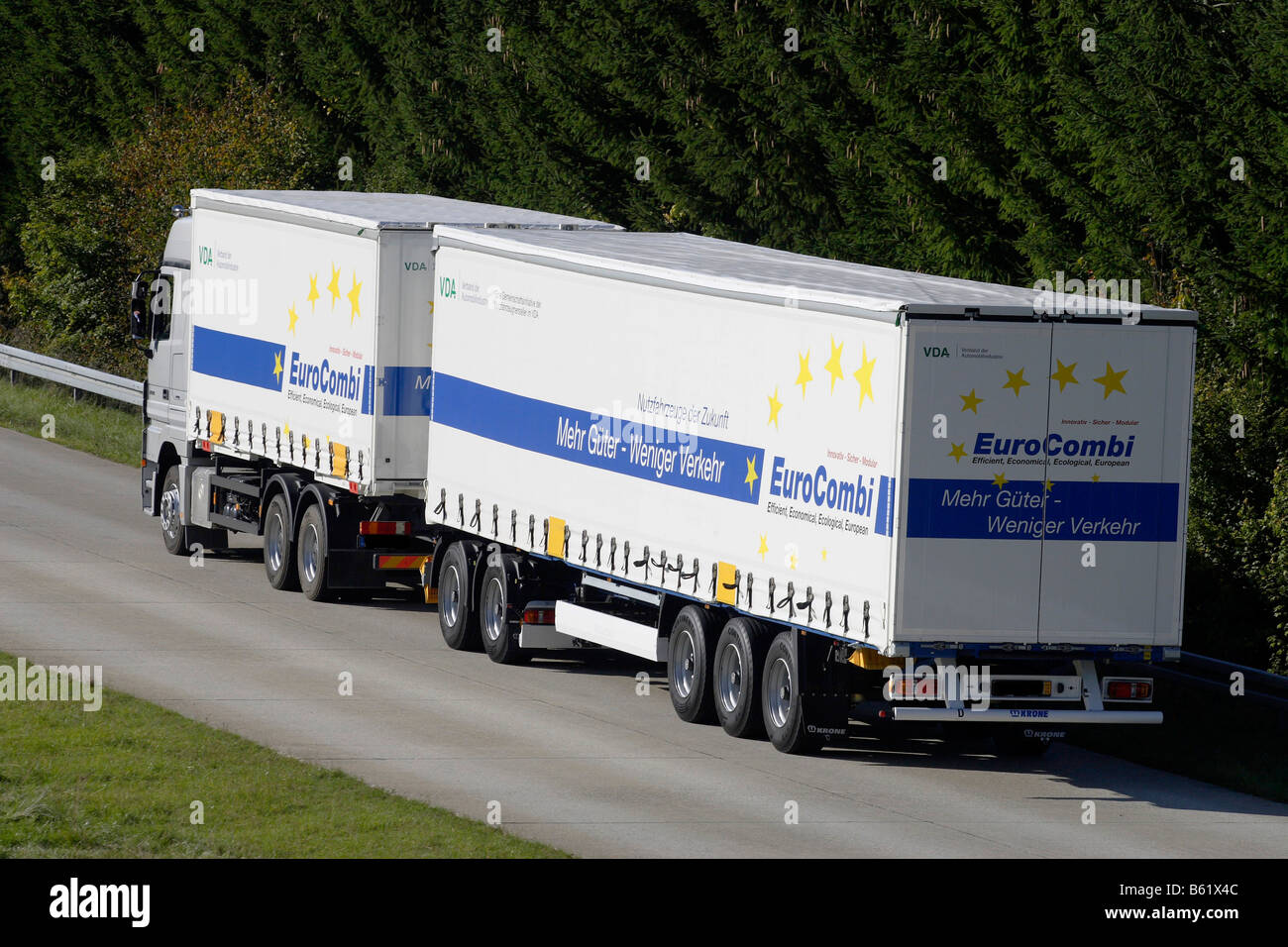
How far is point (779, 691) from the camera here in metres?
16.9

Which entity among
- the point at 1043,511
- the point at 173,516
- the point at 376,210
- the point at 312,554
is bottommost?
the point at 312,554

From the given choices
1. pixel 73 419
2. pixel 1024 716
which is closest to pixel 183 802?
pixel 1024 716

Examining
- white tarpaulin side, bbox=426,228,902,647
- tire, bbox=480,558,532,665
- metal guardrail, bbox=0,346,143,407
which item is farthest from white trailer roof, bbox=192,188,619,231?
metal guardrail, bbox=0,346,143,407

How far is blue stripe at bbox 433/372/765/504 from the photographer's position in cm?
1727

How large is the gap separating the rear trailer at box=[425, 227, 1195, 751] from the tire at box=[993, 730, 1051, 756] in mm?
39

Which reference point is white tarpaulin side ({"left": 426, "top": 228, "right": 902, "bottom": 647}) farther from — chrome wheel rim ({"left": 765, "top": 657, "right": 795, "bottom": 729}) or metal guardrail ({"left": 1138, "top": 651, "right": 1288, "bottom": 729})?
metal guardrail ({"left": 1138, "top": 651, "right": 1288, "bottom": 729})

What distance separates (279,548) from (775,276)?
842cm

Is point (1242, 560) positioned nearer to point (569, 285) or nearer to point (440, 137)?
point (569, 285)

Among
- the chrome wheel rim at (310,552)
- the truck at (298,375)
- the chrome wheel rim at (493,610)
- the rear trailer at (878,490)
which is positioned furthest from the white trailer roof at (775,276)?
the chrome wheel rim at (310,552)

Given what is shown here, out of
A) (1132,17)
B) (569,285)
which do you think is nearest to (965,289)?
(569,285)

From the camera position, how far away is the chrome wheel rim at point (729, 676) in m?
17.3

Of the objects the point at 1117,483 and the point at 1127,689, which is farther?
the point at 1127,689

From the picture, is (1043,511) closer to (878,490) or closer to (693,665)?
(878,490)

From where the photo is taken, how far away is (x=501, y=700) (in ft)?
61.1
